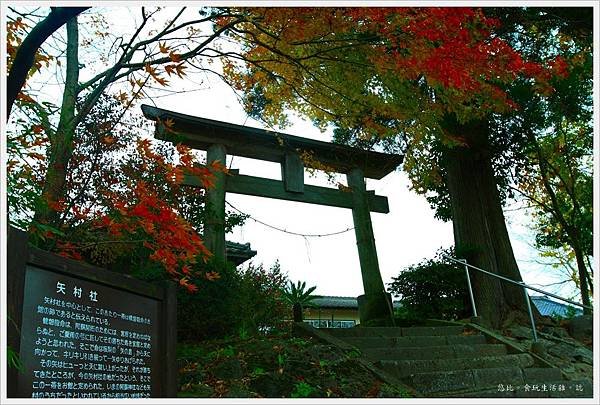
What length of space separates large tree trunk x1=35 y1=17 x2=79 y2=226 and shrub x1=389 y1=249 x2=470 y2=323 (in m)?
6.57

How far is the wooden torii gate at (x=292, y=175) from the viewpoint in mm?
9250

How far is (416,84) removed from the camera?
9844 millimetres

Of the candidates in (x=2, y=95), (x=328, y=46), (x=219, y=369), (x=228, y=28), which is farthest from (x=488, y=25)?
(x=2, y=95)

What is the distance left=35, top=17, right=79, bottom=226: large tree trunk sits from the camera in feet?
16.7

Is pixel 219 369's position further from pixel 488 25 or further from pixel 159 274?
pixel 488 25

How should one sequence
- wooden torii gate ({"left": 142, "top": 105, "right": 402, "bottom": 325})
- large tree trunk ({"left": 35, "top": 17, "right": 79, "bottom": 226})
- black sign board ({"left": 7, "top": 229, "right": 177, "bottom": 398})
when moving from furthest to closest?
1. wooden torii gate ({"left": 142, "top": 105, "right": 402, "bottom": 325})
2. large tree trunk ({"left": 35, "top": 17, "right": 79, "bottom": 226})
3. black sign board ({"left": 7, "top": 229, "right": 177, "bottom": 398})

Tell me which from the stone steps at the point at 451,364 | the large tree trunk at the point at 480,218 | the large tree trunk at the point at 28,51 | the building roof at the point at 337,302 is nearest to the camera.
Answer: the large tree trunk at the point at 28,51

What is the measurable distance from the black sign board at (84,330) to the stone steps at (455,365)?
10.2 feet

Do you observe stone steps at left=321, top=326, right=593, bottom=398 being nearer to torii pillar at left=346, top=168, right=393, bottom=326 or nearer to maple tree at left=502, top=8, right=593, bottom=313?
torii pillar at left=346, top=168, right=393, bottom=326

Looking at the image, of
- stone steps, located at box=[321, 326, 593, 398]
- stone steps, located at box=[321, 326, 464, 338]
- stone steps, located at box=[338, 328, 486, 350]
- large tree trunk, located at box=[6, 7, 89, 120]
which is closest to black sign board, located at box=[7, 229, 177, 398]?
large tree trunk, located at box=[6, 7, 89, 120]

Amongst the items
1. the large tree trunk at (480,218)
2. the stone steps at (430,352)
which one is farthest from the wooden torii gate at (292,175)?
the stone steps at (430,352)

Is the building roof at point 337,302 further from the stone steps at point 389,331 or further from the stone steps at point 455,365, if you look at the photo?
the stone steps at point 455,365

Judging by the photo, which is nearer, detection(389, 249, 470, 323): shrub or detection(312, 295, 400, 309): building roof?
detection(389, 249, 470, 323): shrub

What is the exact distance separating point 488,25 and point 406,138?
4.15m
